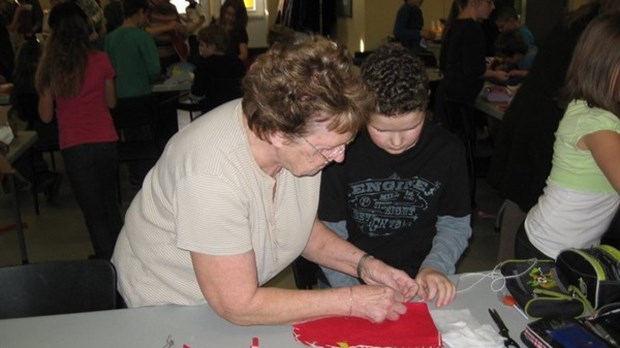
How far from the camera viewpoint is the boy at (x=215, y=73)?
5.08 meters

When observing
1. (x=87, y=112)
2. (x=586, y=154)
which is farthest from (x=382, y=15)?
(x=586, y=154)

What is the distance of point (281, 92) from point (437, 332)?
70 centimetres

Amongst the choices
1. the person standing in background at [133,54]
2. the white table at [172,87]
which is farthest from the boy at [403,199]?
the white table at [172,87]

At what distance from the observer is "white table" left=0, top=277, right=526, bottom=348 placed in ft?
4.95

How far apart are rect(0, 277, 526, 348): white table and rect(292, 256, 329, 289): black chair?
0.59 meters

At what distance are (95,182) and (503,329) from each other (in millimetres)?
2668

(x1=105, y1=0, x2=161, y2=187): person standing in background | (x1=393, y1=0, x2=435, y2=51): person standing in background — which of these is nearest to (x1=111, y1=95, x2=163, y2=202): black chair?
(x1=105, y1=0, x2=161, y2=187): person standing in background

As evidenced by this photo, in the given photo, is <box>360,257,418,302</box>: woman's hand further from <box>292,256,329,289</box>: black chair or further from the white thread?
<box>292,256,329,289</box>: black chair

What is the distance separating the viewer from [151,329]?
1.55 metres

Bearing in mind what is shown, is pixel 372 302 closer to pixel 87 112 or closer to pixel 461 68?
pixel 87 112

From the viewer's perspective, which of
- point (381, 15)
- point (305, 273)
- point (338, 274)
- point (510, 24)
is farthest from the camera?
point (381, 15)

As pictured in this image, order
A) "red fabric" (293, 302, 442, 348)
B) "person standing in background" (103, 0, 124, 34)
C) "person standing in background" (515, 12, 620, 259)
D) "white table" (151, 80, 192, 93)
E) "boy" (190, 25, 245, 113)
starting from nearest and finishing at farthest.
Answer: "red fabric" (293, 302, 442, 348), "person standing in background" (515, 12, 620, 259), "boy" (190, 25, 245, 113), "white table" (151, 80, 192, 93), "person standing in background" (103, 0, 124, 34)

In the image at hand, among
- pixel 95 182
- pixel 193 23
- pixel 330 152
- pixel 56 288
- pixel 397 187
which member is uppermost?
pixel 330 152

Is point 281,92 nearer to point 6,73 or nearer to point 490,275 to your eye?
point 490,275
